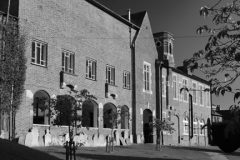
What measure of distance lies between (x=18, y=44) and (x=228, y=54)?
1790 cm

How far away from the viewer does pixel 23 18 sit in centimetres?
2216

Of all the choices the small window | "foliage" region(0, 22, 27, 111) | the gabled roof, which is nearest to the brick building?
the gabled roof

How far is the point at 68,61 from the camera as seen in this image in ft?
86.1

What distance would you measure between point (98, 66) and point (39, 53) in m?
6.77

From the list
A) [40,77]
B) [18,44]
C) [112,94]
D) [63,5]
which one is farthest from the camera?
[112,94]

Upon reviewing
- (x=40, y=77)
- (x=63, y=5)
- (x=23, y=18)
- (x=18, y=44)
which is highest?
(x=63, y=5)

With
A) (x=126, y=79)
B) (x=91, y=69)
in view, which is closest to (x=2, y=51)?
(x=91, y=69)

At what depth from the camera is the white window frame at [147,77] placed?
3619cm

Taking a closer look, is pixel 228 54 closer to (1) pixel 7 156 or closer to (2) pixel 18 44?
(1) pixel 7 156

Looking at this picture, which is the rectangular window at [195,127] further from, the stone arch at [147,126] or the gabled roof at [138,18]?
the gabled roof at [138,18]

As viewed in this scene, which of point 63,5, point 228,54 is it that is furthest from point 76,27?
point 228,54

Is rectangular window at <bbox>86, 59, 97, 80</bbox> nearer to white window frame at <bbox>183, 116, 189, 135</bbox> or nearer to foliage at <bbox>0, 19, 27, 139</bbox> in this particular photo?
foliage at <bbox>0, 19, 27, 139</bbox>

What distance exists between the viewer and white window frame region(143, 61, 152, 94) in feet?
119

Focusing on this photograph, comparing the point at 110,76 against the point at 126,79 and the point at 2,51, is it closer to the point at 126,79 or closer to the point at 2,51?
the point at 126,79
